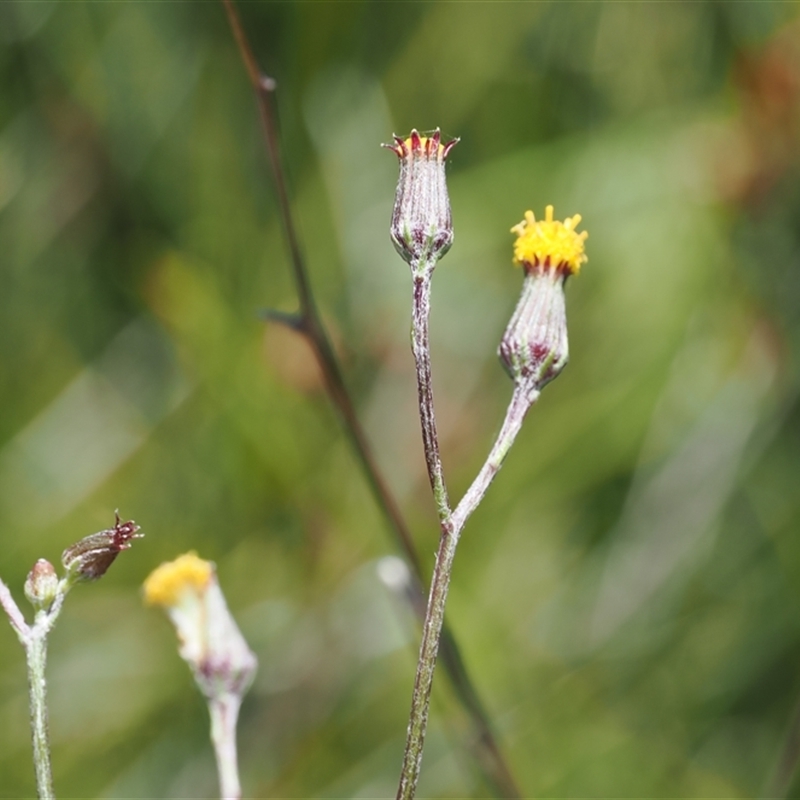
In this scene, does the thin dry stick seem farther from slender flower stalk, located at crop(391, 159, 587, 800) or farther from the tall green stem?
the tall green stem

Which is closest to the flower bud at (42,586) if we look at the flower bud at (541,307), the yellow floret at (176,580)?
the yellow floret at (176,580)

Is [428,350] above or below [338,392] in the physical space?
below

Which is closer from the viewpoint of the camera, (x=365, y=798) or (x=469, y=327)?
(x=365, y=798)

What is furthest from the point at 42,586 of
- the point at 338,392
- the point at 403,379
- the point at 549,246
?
the point at 403,379

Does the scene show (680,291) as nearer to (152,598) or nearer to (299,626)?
(299,626)

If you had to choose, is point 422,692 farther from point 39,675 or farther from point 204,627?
point 204,627

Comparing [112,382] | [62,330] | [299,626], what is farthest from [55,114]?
[299,626]
